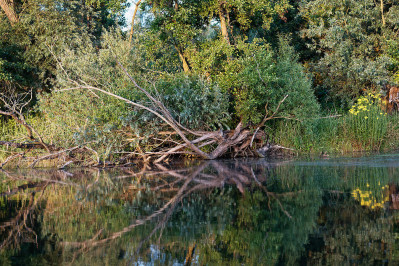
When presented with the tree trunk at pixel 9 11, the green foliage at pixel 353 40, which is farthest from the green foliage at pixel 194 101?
the tree trunk at pixel 9 11

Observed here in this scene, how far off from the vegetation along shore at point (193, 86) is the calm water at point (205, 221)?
457 cm

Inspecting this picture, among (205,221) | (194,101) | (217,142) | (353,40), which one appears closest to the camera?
(205,221)

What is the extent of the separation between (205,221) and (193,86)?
961 centimetres

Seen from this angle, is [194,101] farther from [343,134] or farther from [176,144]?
[343,134]

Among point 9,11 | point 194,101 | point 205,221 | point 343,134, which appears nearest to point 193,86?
point 194,101

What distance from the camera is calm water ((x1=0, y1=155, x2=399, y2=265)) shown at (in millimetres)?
3422

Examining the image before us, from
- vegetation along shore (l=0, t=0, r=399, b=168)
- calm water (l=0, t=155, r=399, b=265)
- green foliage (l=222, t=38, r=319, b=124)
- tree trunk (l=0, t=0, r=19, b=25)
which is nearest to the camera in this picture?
calm water (l=0, t=155, r=399, b=265)

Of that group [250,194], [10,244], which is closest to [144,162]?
[250,194]

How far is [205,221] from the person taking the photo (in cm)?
460

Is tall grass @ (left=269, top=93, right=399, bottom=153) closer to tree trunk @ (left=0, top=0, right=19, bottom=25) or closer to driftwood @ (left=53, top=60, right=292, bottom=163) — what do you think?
driftwood @ (left=53, top=60, right=292, bottom=163)

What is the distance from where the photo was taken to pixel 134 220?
4734mm

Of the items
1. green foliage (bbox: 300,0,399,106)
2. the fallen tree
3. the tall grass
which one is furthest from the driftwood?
green foliage (bbox: 300,0,399,106)

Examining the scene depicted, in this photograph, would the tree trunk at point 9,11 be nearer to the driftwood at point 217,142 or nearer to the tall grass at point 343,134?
the driftwood at point 217,142

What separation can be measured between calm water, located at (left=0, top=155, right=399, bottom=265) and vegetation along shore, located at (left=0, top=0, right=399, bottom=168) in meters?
4.57
